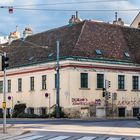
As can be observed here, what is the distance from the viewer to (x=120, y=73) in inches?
2415

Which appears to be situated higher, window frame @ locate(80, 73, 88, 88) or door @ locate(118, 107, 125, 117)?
window frame @ locate(80, 73, 88, 88)

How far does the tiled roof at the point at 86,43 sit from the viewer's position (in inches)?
2359

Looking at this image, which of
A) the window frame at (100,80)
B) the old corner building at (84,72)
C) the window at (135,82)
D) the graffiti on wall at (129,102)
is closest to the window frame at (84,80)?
the old corner building at (84,72)

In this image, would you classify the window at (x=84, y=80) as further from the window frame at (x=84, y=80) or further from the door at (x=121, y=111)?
the door at (x=121, y=111)

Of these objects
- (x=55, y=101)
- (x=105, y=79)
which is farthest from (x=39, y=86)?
(x=105, y=79)

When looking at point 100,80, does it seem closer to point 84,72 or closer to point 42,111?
point 84,72

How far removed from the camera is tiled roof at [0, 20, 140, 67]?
59.9 meters

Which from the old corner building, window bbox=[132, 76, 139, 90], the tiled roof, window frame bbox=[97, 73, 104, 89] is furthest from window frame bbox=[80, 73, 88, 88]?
window bbox=[132, 76, 139, 90]

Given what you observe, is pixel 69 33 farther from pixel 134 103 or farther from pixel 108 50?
pixel 134 103

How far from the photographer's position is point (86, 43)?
198ft

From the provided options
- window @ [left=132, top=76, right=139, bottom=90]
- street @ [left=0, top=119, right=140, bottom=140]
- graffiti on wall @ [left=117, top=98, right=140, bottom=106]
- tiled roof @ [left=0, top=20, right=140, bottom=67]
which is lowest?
street @ [left=0, top=119, right=140, bottom=140]

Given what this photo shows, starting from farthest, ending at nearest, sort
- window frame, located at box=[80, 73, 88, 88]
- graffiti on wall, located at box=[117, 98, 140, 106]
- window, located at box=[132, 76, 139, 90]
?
1. window, located at box=[132, 76, 139, 90]
2. graffiti on wall, located at box=[117, 98, 140, 106]
3. window frame, located at box=[80, 73, 88, 88]

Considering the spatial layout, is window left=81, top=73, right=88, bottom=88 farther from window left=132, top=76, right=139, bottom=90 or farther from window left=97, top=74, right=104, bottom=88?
window left=132, top=76, right=139, bottom=90

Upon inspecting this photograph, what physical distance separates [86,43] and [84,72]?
407 centimetres
